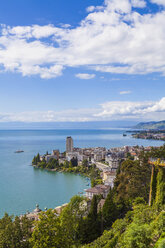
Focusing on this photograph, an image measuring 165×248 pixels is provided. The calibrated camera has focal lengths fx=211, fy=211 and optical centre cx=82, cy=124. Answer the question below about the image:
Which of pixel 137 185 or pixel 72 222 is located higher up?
pixel 137 185

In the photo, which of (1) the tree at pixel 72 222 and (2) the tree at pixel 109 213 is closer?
(1) the tree at pixel 72 222

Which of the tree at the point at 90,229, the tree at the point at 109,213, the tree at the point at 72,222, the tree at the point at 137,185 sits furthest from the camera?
the tree at the point at 137,185

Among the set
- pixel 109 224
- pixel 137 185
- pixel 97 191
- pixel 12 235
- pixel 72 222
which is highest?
pixel 137 185

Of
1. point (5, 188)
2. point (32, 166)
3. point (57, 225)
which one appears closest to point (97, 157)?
point (32, 166)

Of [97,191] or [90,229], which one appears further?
[97,191]

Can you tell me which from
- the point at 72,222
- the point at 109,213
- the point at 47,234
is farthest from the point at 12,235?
the point at 109,213

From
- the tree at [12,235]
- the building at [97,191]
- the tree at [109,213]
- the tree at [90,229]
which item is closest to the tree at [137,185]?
the tree at [109,213]

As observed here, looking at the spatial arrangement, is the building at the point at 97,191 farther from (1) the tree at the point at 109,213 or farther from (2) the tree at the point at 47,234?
(2) the tree at the point at 47,234

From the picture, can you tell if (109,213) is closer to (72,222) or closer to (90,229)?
(90,229)
